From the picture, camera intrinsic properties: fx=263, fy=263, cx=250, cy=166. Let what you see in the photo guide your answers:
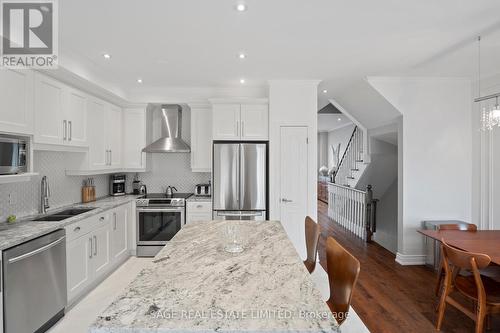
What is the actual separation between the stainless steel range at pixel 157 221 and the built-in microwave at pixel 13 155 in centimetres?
189

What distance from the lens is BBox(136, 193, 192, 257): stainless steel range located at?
4102 mm

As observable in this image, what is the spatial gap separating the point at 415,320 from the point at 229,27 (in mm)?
3334

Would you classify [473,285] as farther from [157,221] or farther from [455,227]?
[157,221]

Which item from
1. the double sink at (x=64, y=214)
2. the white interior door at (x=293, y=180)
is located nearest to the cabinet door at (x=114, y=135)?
the double sink at (x=64, y=214)

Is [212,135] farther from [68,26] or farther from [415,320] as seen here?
[415,320]

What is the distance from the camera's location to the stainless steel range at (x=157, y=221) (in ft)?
13.5

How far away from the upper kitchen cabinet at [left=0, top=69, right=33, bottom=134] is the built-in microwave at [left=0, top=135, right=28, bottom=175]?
9cm

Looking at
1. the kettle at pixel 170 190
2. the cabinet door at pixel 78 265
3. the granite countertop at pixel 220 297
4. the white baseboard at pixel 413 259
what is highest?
the kettle at pixel 170 190

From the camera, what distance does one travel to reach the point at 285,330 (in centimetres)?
94

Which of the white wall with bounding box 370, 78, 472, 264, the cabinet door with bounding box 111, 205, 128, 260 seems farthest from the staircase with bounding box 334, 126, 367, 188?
the cabinet door with bounding box 111, 205, 128, 260

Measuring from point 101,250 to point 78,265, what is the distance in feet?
1.52

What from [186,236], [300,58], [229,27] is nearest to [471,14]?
[300,58]

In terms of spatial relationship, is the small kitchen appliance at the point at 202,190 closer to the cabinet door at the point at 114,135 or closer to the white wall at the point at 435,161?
the cabinet door at the point at 114,135

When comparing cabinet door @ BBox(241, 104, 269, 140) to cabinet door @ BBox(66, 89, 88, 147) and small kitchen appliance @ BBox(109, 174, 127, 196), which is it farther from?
small kitchen appliance @ BBox(109, 174, 127, 196)
